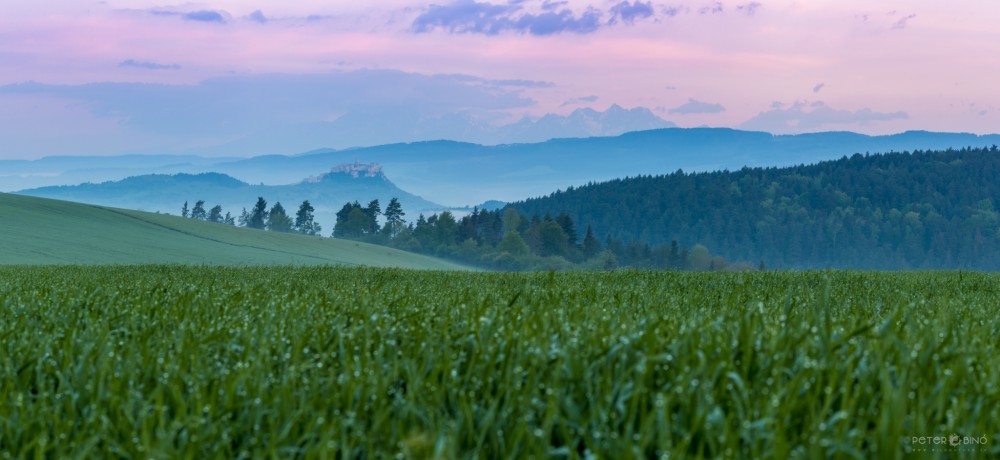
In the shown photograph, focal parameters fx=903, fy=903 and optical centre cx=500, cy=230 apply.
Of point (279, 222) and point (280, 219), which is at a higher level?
point (280, 219)

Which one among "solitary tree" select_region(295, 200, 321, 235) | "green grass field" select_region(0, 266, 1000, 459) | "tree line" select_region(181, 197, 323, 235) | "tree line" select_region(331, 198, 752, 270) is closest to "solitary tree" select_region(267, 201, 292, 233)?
"tree line" select_region(181, 197, 323, 235)

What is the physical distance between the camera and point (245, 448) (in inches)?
120

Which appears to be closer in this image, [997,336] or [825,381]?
[825,381]

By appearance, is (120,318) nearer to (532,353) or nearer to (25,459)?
(25,459)

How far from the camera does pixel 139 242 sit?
2377 inches

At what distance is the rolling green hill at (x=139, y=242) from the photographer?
166 ft

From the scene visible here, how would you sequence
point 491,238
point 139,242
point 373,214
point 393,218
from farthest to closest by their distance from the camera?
point 491,238 < point 373,214 < point 393,218 < point 139,242

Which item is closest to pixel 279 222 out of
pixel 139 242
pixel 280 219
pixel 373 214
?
pixel 280 219

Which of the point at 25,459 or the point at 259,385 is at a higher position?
the point at 259,385

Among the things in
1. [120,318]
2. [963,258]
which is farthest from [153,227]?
[963,258]

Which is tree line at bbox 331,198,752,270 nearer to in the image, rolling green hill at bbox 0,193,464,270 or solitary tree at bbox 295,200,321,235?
solitary tree at bbox 295,200,321,235

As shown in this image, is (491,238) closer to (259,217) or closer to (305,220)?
(305,220)

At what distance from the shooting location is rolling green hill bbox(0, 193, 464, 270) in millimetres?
50625

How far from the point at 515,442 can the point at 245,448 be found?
95cm
